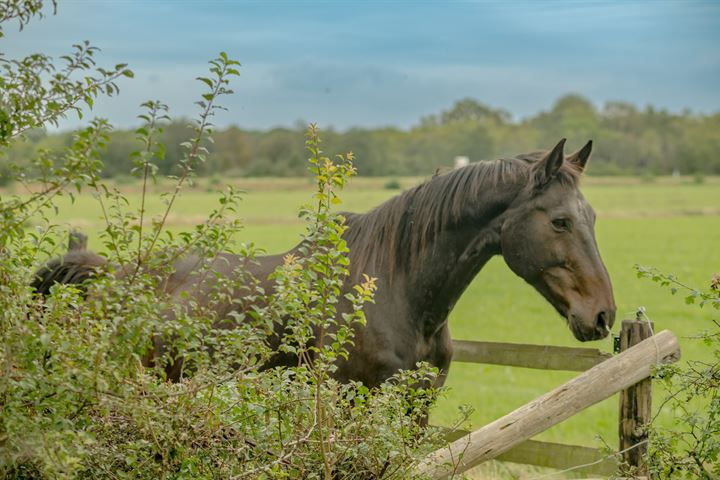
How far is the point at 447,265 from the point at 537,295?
66.6 feet

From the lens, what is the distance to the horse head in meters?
4.63

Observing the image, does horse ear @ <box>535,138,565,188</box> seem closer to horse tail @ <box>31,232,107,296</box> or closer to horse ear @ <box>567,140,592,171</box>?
horse ear @ <box>567,140,592,171</box>

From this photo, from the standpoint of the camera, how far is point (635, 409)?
4496 millimetres

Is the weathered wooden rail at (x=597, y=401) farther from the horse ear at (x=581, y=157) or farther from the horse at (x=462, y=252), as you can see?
the horse ear at (x=581, y=157)

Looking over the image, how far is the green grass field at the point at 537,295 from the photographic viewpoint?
11948 millimetres

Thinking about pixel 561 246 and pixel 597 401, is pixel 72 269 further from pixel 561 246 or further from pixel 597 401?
pixel 597 401

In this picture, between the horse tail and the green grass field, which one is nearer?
the horse tail

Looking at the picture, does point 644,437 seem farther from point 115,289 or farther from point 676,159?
point 676,159

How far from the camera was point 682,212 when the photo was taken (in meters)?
53.3

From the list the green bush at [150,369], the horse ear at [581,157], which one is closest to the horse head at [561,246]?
the horse ear at [581,157]

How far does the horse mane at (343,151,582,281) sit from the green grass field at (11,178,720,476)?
2.83ft

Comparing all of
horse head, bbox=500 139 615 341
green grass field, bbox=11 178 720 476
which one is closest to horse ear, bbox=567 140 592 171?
horse head, bbox=500 139 615 341

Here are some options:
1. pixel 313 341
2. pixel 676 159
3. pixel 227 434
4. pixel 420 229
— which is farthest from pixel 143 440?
pixel 676 159

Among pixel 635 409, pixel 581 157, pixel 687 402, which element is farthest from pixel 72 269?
pixel 687 402
